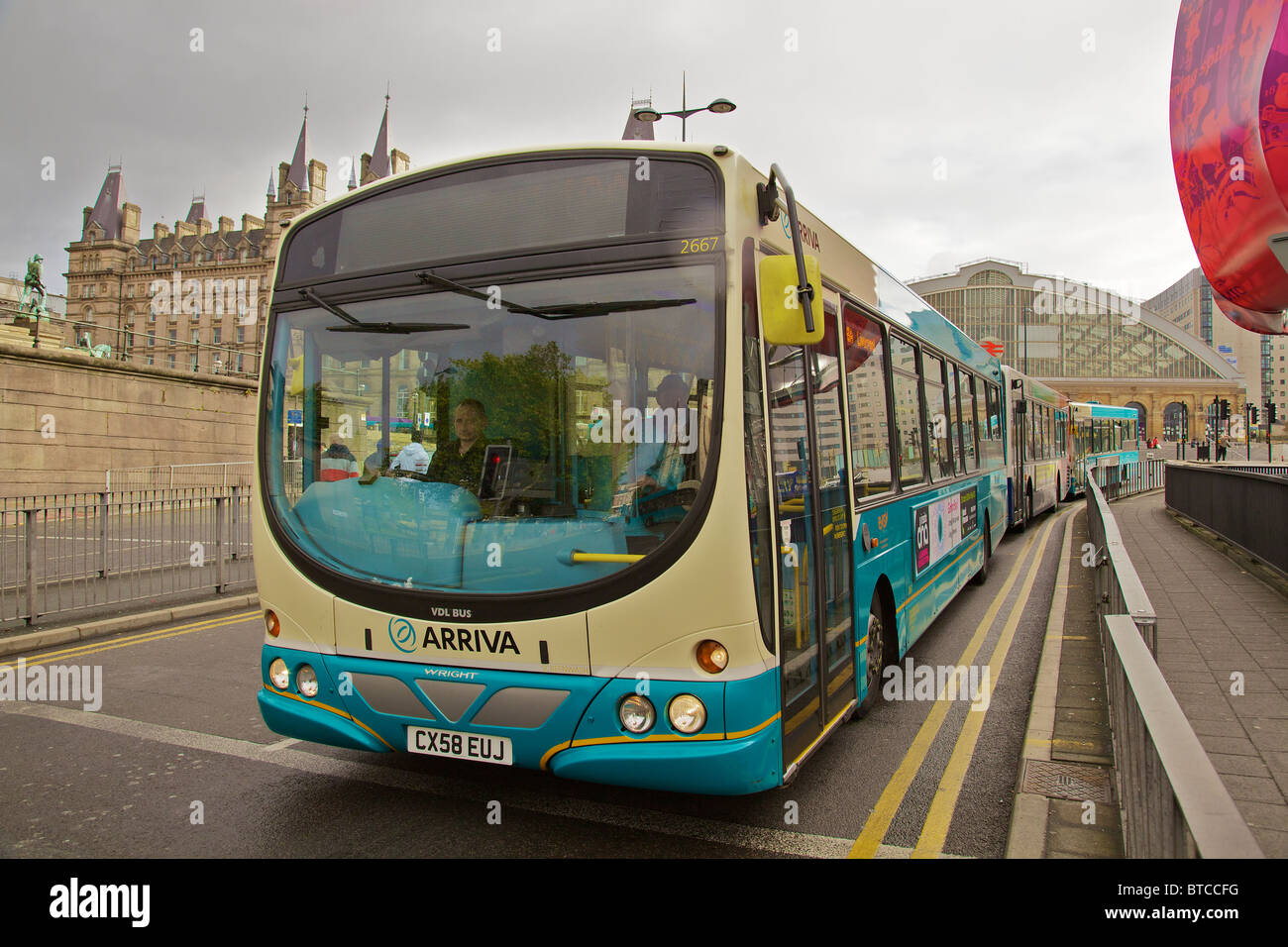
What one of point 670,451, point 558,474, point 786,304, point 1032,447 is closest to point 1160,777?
point 670,451

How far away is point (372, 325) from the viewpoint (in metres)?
4.06

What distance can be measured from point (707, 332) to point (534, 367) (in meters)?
0.76

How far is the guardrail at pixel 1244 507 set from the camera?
10.2m

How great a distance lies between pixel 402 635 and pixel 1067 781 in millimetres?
3237

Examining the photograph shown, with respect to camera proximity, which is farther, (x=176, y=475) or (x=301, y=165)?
(x=301, y=165)

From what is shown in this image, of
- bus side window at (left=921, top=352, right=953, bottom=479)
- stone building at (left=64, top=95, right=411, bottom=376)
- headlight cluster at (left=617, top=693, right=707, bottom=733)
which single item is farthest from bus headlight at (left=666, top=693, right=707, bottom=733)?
stone building at (left=64, top=95, right=411, bottom=376)

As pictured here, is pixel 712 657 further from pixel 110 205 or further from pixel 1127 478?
pixel 110 205

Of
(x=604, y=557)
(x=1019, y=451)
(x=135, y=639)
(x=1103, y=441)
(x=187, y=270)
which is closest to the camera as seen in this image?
(x=604, y=557)

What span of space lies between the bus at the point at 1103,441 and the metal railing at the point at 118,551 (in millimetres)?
20481

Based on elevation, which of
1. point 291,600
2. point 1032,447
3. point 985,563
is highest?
point 1032,447

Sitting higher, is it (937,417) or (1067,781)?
(937,417)

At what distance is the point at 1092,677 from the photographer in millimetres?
6230

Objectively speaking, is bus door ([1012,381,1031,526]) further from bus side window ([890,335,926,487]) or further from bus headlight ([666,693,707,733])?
bus headlight ([666,693,707,733])
